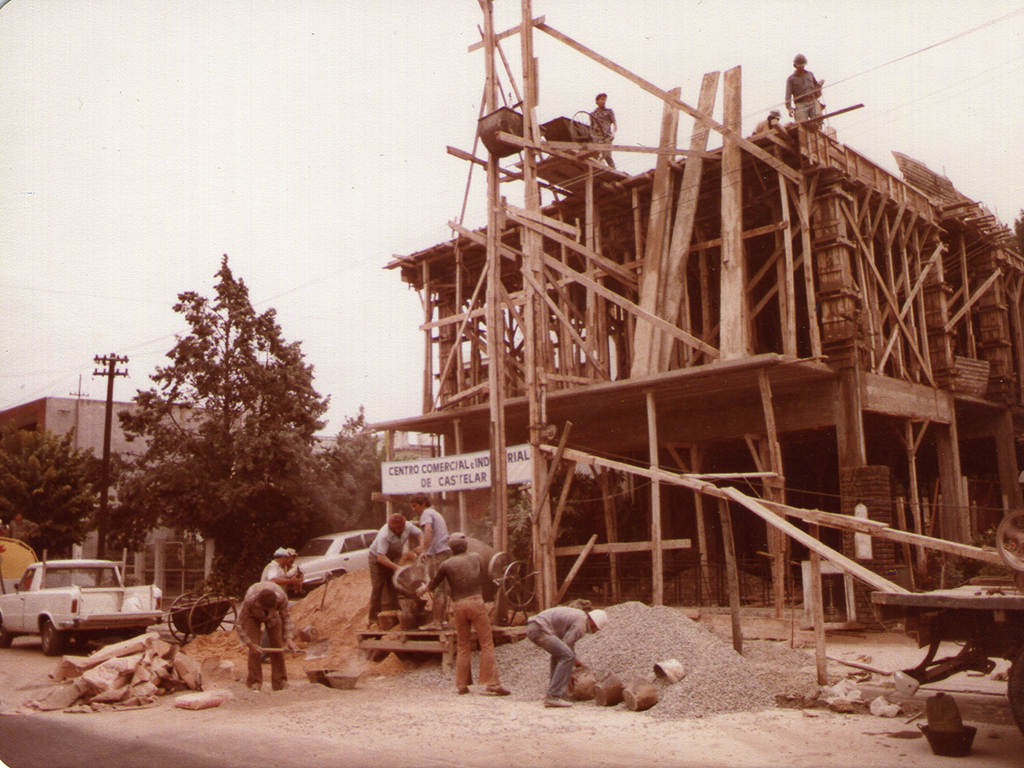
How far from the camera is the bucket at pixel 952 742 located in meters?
6.55

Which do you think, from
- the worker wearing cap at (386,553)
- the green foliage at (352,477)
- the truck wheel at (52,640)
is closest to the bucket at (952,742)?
the worker wearing cap at (386,553)

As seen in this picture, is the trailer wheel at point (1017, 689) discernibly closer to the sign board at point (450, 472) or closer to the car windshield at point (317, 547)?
the sign board at point (450, 472)

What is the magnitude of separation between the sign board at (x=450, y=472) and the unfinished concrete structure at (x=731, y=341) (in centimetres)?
65

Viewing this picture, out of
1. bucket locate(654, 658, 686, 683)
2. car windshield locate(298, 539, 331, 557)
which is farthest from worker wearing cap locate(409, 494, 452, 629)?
car windshield locate(298, 539, 331, 557)

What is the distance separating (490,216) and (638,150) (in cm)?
292

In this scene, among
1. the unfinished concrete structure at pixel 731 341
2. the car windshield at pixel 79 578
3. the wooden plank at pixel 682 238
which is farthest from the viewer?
the wooden plank at pixel 682 238

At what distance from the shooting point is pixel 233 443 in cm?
2486

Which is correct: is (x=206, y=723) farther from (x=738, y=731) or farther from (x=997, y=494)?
(x=997, y=494)

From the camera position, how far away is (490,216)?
14.3 m

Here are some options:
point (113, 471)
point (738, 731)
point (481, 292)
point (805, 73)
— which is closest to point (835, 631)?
point (738, 731)

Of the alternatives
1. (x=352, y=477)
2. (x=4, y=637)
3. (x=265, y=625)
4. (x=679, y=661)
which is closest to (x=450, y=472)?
(x=265, y=625)

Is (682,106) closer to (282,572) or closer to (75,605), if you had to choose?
(282,572)

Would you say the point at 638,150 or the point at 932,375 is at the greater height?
the point at 638,150

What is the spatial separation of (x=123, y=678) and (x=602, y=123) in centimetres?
1351
